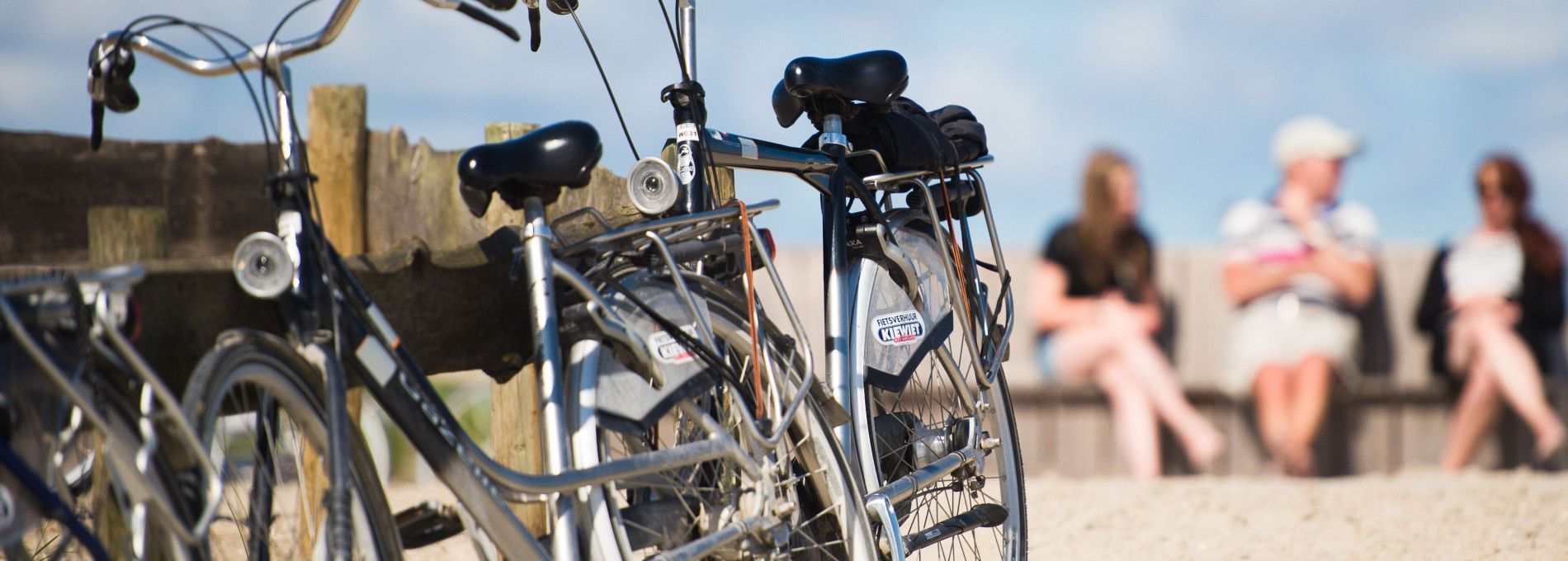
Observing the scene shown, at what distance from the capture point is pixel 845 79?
3506mm

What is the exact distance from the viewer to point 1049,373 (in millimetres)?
9227

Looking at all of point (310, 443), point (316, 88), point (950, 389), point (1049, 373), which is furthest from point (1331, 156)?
point (310, 443)

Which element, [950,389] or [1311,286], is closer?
[950,389]

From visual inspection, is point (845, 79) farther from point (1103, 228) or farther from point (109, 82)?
point (1103, 228)

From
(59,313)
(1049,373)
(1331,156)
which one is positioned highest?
(1331,156)

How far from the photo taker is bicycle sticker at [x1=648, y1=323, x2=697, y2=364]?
281 centimetres

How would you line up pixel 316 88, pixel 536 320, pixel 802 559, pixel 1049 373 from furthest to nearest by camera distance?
pixel 1049 373 < pixel 316 88 < pixel 802 559 < pixel 536 320

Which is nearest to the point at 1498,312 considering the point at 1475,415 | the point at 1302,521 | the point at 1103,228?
the point at 1475,415

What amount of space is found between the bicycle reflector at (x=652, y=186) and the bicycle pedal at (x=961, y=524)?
98 cm

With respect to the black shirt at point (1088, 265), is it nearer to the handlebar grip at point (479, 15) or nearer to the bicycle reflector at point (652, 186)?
the bicycle reflector at point (652, 186)

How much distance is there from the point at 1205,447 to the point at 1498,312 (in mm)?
1794

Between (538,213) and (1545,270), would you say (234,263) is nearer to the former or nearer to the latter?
(538,213)

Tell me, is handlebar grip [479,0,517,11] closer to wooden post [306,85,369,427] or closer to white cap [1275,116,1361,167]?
wooden post [306,85,369,427]

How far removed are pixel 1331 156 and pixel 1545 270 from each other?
1431 mm
